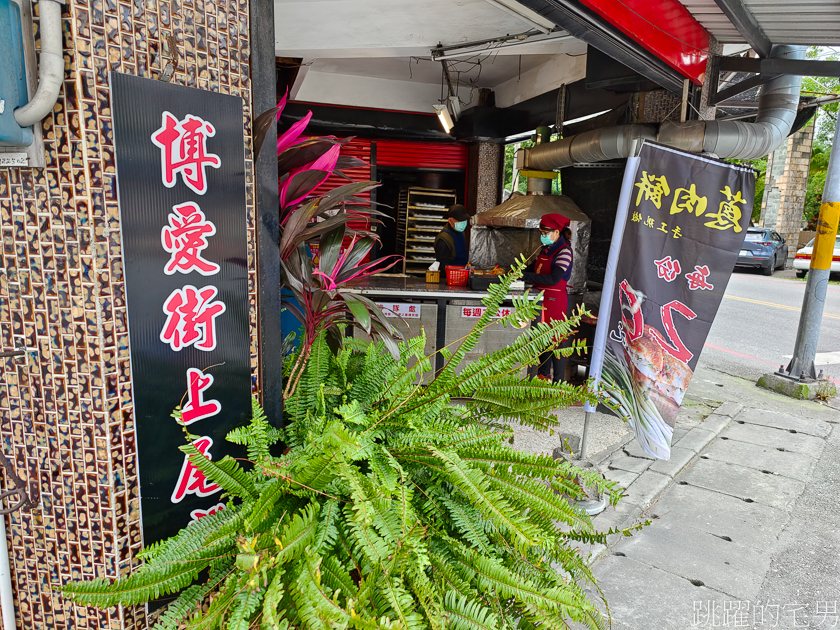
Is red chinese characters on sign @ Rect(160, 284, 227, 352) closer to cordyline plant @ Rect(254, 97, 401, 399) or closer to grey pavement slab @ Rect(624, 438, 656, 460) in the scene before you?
cordyline plant @ Rect(254, 97, 401, 399)

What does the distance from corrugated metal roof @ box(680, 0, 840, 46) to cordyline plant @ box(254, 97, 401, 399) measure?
3.82m

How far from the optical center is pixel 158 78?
1.50m

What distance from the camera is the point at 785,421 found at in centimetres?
553

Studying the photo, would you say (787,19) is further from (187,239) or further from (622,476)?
(187,239)

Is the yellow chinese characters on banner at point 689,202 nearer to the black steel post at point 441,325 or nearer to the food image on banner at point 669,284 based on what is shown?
the food image on banner at point 669,284

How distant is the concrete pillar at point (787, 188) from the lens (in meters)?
20.9

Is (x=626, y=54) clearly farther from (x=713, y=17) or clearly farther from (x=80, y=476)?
(x=80, y=476)

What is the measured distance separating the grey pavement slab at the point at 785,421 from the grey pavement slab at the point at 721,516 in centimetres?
188

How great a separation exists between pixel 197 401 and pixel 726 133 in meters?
5.15

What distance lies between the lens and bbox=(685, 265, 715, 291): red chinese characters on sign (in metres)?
3.41

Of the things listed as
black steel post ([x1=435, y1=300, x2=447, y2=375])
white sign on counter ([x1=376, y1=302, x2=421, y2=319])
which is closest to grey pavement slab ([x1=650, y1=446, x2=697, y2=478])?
black steel post ([x1=435, y1=300, x2=447, y2=375])

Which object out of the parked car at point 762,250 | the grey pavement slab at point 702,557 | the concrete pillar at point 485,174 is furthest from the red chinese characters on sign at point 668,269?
the parked car at point 762,250

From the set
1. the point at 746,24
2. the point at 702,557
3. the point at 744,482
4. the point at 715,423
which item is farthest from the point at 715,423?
the point at 746,24

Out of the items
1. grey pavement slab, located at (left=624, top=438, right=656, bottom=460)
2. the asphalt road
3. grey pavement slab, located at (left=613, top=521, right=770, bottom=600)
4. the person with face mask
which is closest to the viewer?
grey pavement slab, located at (left=613, top=521, right=770, bottom=600)
